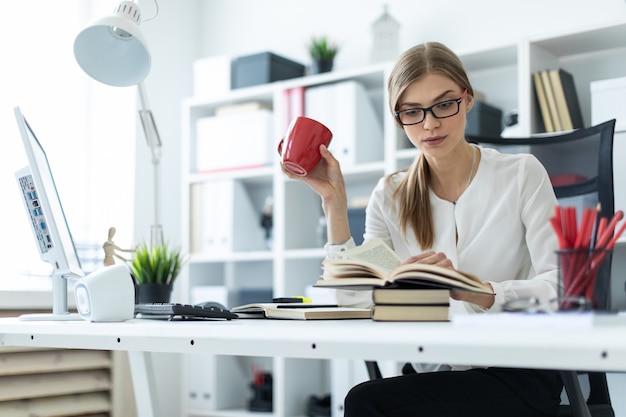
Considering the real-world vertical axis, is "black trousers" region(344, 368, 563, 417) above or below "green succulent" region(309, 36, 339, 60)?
below

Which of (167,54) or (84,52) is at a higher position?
(167,54)

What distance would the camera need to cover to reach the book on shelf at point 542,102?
2.76m

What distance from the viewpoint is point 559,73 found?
278cm

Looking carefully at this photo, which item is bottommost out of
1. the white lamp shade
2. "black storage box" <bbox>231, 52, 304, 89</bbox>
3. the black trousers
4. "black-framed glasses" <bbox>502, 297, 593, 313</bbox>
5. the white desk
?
the black trousers

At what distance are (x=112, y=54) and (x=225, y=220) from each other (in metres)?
1.57

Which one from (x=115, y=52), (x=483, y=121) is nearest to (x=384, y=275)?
(x=115, y=52)

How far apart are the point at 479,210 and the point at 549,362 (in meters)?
0.95

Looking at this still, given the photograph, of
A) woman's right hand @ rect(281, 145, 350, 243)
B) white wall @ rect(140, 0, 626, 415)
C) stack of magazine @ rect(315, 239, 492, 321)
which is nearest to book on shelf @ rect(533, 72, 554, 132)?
white wall @ rect(140, 0, 626, 415)

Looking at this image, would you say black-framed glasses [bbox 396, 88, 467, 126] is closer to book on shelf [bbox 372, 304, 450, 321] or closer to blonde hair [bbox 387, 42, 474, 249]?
blonde hair [bbox 387, 42, 474, 249]

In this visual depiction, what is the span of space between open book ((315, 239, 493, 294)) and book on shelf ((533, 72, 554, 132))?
1.52 metres

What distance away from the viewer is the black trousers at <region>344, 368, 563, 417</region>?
4.77 feet

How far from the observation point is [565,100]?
2.76 metres

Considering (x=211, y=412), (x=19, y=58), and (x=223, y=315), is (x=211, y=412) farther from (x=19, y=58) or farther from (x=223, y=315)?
(x=223, y=315)

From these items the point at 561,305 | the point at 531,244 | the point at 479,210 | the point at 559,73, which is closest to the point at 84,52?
the point at 479,210
